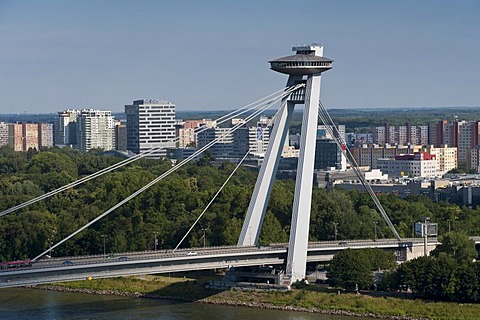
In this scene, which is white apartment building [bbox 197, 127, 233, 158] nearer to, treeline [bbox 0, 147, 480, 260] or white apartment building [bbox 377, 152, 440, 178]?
white apartment building [bbox 377, 152, 440, 178]

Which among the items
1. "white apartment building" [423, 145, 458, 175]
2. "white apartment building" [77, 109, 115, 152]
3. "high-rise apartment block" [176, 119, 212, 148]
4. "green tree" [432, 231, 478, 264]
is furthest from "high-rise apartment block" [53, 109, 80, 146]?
"green tree" [432, 231, 478, 264]

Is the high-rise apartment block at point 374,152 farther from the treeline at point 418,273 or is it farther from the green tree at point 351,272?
the green tree at point 351,272

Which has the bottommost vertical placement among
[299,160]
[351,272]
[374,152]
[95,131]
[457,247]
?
[351,272]

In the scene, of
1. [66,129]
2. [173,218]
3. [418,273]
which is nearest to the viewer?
[418,273]

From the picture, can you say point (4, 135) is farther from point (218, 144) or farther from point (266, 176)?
point (266, 176)

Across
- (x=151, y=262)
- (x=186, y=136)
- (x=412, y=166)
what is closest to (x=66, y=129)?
(x=186, y=136)

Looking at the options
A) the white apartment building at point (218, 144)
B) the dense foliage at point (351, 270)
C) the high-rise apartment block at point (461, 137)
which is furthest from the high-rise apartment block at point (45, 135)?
the dense foliage at point (351, 270)
